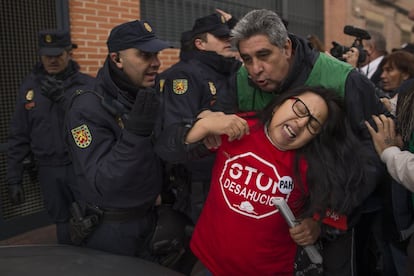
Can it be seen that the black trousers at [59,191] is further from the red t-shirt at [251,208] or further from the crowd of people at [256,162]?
the red t-shirt at [251,208]

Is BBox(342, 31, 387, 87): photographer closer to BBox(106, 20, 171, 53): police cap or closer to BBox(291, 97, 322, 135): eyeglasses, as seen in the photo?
BBox(106, 20, 171, 53): police cap

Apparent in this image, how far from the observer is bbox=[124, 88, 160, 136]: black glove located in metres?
1.78

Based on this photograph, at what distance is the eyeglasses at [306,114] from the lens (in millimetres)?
1736

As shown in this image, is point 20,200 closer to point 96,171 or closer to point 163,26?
point 96,171

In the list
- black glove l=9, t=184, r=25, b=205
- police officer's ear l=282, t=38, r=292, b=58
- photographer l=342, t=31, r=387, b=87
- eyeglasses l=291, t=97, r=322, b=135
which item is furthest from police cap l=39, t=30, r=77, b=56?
photographer l=342, t=31, r=387, b=87

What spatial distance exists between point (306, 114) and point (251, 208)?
1.45 ft

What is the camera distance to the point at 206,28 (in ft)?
10.7

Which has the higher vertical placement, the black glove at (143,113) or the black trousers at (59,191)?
the black glove at (143,113)

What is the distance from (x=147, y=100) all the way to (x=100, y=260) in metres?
0.65

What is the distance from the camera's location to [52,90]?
149 inches

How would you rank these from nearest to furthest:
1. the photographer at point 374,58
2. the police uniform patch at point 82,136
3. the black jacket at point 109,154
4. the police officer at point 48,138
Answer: the black jacket at point 109,154 < the police uniform patch at point 82,136 < the police officer at point 48,138 < the photographer at point 374,58

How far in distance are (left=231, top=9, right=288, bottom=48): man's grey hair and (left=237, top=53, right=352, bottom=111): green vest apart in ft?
0.66

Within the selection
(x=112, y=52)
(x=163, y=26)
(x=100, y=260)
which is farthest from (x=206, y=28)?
(x=163, y=26)

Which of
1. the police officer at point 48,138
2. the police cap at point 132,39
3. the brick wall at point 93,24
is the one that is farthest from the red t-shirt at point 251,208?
the brick wall at point 93,24
